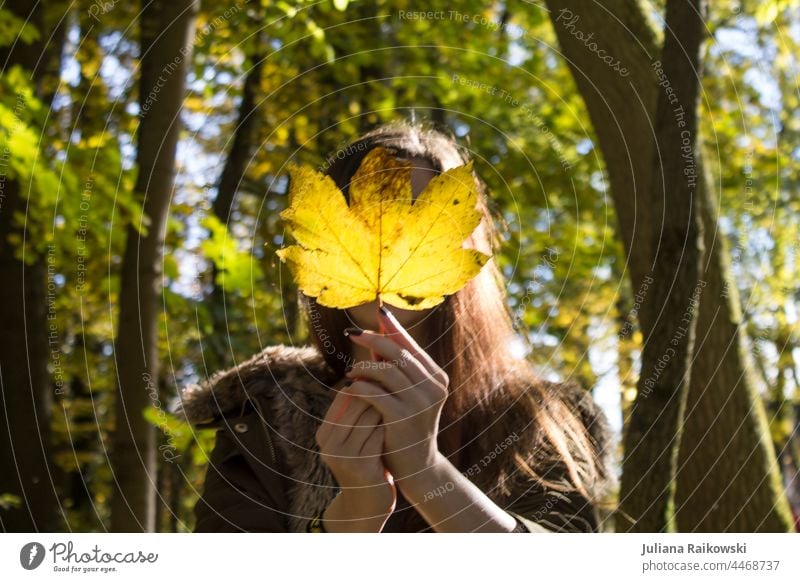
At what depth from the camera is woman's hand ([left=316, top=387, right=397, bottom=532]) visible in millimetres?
1493

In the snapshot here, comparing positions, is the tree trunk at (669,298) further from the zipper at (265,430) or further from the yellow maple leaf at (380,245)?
the zipper at (265,430)

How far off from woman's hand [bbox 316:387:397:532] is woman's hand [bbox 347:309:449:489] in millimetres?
25

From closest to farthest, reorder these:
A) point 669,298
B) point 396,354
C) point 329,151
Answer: point 396,354 → point 669,298 → point 329,151

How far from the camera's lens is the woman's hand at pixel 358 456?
149 cm

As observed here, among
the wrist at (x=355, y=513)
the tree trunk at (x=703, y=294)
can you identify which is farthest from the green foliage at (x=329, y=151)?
the wrist at (x=355, y=513)

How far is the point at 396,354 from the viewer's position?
142 cm

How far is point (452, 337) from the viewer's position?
2.06 meters

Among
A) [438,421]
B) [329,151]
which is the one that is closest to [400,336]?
[438,421]

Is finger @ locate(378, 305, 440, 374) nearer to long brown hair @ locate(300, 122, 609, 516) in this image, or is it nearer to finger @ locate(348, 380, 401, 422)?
finger @ locate(348, 380, 401, 422)

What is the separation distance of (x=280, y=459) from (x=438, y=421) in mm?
650

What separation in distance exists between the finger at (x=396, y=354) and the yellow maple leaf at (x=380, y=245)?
0.58 ft

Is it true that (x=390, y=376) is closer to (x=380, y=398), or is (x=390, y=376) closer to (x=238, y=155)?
(x=380, y=398)
